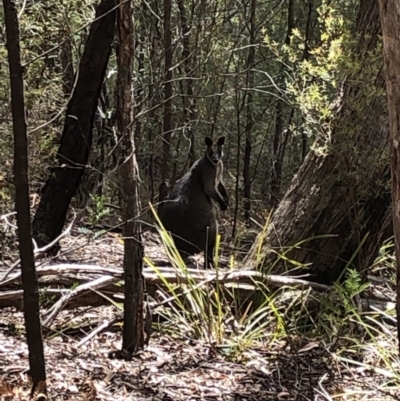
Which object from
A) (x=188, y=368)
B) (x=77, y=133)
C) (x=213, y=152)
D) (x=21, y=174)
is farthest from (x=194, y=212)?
(x=21, y=174)

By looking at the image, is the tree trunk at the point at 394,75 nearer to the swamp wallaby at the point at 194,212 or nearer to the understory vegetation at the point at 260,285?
the understory vegetation at the point at 260,285

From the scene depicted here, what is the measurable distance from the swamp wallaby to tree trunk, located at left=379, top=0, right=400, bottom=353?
480cm

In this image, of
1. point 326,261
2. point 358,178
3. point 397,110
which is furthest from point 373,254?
point 397,110

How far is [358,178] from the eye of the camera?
575cm

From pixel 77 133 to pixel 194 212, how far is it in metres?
1.89

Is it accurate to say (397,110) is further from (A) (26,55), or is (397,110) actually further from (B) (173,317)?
(A) (26,55)

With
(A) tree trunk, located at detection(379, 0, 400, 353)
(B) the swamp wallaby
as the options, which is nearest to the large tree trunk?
(B) the swamp wallaby

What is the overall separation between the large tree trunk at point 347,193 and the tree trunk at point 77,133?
2225mm

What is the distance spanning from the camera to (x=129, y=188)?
4.34 m

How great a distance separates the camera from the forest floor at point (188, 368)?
4.23 m

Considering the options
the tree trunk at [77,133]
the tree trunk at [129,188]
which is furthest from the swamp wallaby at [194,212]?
the tree trunk at [129,188]

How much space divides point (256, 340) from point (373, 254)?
1.55 m

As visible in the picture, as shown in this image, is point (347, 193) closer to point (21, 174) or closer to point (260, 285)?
point (260, 285)

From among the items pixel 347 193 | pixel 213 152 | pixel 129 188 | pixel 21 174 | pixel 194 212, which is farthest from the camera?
pixel 213 152
